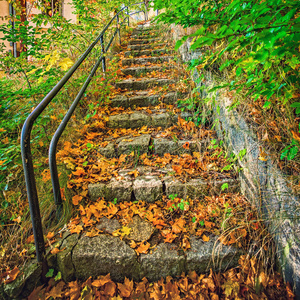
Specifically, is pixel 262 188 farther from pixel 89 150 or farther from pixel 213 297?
pixel 89 150

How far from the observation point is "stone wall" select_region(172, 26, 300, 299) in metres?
1.28

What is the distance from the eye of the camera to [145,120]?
9.24 feet

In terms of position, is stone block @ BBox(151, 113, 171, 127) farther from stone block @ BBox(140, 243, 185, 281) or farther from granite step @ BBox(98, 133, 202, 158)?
stone block @ BBox(140, 243, 185, 281)

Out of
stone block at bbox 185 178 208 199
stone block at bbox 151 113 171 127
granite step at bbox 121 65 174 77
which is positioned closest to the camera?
stone block at bbox 185 178 208 199

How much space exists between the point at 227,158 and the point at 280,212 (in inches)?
33.1

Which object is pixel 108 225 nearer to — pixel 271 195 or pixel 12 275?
pixel 12 275

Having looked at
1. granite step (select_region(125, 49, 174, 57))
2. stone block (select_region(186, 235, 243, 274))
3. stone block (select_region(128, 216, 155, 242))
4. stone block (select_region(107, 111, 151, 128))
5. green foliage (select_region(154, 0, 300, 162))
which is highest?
granite step (select_region(125, 49, 174, 57))

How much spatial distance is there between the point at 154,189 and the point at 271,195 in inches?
40.4

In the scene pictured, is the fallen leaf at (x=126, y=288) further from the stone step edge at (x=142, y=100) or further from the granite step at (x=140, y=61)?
the granite step at (x=140, y=61)

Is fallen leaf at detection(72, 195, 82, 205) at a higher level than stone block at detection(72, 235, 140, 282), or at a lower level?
higher

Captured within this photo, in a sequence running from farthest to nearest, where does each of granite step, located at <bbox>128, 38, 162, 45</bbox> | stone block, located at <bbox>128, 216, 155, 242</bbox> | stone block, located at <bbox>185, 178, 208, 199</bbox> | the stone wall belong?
granite step, located at <bbox>128, 38, 162, 45</bbox>, stone block, located at <bbox>185, 178, 208, 199</bbox>, stone block, located at <bbox>128, 216, 155, 242</bbox>, the stone wall

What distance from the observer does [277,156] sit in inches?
56.6

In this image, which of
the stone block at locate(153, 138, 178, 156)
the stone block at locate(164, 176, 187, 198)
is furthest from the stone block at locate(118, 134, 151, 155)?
the stone block at locate(164, 176, 187, 198)

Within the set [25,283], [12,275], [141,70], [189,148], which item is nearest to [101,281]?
[25,283]
